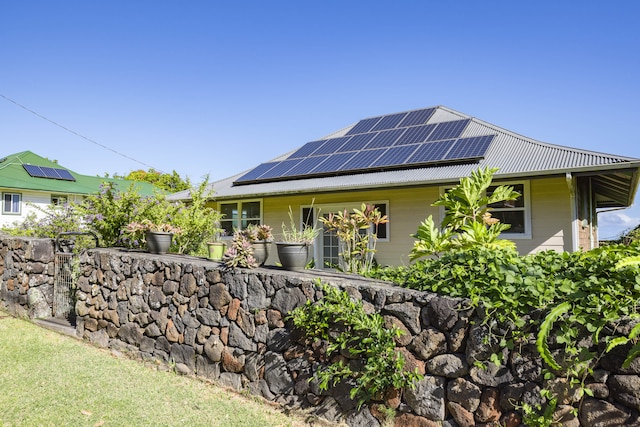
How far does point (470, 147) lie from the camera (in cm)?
850

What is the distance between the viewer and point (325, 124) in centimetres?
1479

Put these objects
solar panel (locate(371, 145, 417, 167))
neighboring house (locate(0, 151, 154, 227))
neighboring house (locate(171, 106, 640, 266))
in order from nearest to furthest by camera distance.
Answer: neighboring house (locate(171, 106, 640, 266))
solar panel (locate(371, 145, 417, 167))
neighboring house (locate(0, 151, 154, 227))

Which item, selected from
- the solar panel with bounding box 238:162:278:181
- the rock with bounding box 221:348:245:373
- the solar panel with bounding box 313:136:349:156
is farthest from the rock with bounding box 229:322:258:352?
the solar panel with bounding box 313:136:349:156

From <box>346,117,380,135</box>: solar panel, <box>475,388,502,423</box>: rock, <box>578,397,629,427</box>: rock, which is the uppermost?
<box>346,117,380,135</box>: solar panel

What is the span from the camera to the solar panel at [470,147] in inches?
319

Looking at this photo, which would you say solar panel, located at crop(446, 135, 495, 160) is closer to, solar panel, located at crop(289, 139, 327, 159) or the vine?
solar panel, located at crop(289, 139, 327, 159)

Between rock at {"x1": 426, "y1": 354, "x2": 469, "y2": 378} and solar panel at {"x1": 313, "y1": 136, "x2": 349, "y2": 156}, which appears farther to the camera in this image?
solar panel at {"x1": 313, "y1": 136, "x2": 349, "y2": 156}

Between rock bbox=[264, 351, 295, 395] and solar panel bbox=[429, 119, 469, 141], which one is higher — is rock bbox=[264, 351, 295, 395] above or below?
below

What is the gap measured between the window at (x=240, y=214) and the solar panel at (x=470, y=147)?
223 inches

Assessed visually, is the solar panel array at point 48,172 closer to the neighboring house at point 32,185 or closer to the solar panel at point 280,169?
the neighboring house at point 32,185

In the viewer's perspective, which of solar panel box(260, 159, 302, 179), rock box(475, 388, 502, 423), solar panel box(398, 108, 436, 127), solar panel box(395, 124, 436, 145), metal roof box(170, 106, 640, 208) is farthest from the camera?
solar panel box(398, 108, 436, 127)

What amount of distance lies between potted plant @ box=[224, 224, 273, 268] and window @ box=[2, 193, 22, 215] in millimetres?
24034

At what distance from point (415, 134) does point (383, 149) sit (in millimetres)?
1140

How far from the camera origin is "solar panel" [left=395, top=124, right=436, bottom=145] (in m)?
10.1
